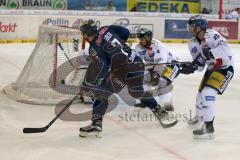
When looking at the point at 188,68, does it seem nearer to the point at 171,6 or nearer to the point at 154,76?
the point at 154,76

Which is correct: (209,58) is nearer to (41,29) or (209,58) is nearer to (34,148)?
(34,148)

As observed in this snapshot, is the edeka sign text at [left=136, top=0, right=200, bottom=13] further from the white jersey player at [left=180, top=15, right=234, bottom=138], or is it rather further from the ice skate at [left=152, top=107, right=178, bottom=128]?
the white jersey player at [left=180, top=15, right=234, bottom=138]

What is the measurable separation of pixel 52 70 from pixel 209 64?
258cm

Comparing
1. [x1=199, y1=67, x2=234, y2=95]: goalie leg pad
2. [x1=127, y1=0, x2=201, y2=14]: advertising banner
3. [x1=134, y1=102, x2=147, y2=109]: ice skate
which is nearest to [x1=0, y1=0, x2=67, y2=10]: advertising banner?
[x1=127, y1=0, x2=201, y2=14]: advertising banner

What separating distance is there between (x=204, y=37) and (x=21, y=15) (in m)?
9.60

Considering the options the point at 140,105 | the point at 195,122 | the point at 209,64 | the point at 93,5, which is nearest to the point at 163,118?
the point at 195,122

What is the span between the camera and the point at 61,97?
22.1 feet

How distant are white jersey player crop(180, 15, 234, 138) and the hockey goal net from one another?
6.98ft

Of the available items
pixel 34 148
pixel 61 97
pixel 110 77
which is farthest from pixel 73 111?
pixel 34 148

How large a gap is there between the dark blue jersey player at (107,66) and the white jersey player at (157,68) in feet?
1.85

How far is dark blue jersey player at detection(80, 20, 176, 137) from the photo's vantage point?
4918 mm

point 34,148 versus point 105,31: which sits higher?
point 105,31

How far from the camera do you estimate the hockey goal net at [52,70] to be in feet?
22.4

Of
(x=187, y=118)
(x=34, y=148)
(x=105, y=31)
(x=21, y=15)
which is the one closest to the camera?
(x=34, y=148)
